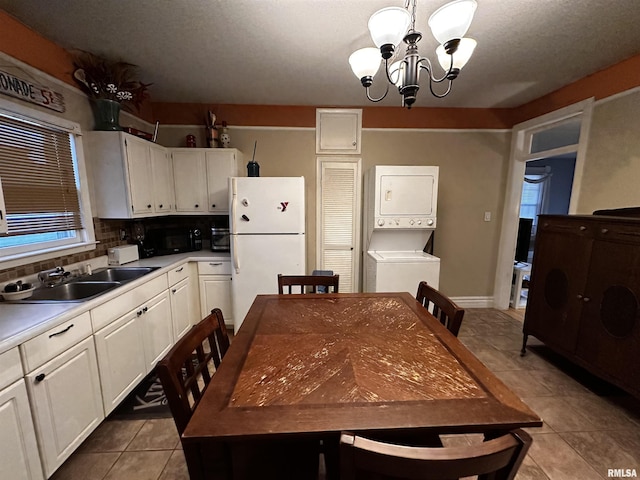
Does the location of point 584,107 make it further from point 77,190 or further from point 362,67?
point 77,190

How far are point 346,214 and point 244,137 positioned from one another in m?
1.53

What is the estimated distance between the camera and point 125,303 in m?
1.79

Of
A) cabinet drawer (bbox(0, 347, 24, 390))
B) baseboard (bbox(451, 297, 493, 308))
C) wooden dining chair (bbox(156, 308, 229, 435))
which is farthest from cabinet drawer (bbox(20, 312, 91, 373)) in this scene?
baseboard (bbox(451, 297, 493, 308))

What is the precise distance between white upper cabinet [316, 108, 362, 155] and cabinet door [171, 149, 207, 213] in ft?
4.48

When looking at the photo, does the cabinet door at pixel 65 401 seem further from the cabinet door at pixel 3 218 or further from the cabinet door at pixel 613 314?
the cabinet door at pixel 613 314

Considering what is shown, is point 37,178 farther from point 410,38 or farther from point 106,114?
point 410,38

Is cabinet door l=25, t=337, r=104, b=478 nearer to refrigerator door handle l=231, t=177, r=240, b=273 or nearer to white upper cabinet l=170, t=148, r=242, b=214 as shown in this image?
refrigerator door handle l=231, t=177, r=240, b=273

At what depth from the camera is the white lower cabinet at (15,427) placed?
107cm

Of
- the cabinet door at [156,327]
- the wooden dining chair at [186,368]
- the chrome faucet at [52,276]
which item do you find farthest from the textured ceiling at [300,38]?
the cabinet door at [156,327]

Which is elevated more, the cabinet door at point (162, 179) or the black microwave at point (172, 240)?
the cabinet door at point (162, 179)

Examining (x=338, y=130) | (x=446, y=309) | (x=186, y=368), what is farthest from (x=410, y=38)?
(x=338, y=130)

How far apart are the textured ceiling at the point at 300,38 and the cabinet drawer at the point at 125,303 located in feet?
5.80

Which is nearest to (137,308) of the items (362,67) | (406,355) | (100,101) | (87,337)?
(87,337)

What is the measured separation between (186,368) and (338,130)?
2943 mm
